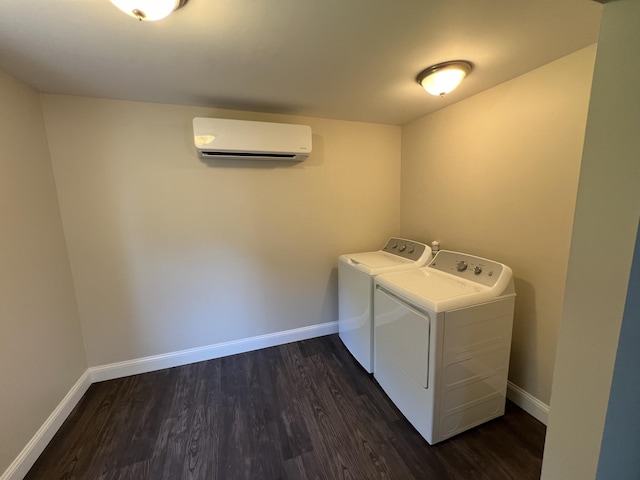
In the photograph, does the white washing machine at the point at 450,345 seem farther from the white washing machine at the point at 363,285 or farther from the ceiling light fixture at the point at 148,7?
the ceiling light fixture at the point at 148,7

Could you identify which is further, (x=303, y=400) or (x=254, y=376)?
(x=254, y=376)

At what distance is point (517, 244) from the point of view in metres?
1.68

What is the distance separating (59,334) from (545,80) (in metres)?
3.44

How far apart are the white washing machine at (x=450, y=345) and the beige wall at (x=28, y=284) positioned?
212 centimetres

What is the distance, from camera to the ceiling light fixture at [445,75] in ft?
4.79

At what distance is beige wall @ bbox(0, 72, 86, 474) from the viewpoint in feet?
4.35

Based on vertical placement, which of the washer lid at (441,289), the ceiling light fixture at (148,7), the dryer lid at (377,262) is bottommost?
the washer lid at (441,289)

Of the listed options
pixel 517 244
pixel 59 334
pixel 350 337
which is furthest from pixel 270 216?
pixel 517 244

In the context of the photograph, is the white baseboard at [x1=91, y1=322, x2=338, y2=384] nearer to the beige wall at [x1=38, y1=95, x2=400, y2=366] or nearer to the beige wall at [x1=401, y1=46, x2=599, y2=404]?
the beige wall at [x1=38, y1=95, x2=400, y2=366]

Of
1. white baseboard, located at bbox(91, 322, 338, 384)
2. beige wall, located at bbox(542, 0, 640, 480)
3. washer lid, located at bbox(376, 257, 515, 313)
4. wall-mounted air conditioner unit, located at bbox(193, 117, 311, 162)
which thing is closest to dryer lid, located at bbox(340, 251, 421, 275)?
washer lid, located at bbox(376, 257, 515, 313)

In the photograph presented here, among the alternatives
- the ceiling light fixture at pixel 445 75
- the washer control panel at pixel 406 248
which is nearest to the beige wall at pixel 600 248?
the ceiling light fixture at pixel 445 75

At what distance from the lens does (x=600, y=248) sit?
728mm

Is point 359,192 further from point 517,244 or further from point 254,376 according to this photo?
point 254,376

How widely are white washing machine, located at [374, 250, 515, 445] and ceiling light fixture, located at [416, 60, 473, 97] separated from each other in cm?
112
